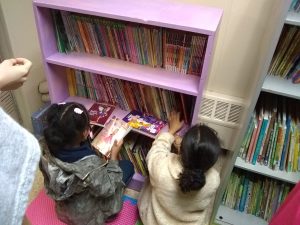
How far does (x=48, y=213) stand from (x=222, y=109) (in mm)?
1158

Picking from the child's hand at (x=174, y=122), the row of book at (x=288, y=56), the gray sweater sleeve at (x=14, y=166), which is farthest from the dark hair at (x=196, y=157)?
the gray sweater sleeve at (x=14, y=166)

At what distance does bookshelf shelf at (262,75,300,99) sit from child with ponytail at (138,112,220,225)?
10.8 inches

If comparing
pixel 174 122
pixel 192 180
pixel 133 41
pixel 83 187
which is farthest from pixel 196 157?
pixel 133 41

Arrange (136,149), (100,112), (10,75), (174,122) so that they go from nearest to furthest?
(10,75)
(174,122)
(100,112)
(136,149)

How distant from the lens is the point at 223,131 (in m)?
1.69

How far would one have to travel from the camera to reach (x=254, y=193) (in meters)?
1.43

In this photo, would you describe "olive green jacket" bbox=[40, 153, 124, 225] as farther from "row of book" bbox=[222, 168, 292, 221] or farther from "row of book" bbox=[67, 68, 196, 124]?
"row of book" bbox=[222, 168, 292, 221]

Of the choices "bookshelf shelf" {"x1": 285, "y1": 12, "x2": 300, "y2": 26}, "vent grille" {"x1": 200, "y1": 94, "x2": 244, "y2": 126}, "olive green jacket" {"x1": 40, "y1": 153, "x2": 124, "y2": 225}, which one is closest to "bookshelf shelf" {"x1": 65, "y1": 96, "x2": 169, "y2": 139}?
"olive green jacket" {"x1": 40, "y1": 153, "x2": 124, "y2": 225}

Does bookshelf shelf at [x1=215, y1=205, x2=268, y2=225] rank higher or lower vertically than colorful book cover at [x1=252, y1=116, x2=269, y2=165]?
lower

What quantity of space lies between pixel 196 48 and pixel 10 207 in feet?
3.22

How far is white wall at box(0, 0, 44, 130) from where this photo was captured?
1471 mm

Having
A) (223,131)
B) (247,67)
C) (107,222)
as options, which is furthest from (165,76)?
(107,222)

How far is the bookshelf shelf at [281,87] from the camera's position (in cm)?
98

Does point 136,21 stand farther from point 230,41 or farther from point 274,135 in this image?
point 274,135
